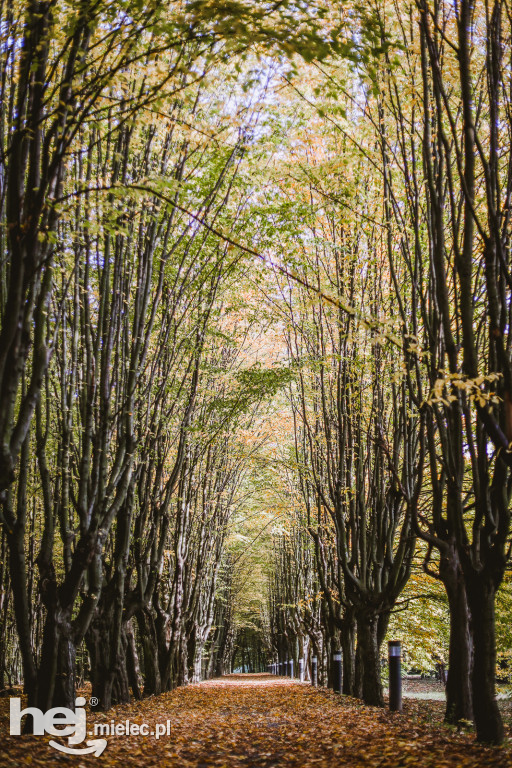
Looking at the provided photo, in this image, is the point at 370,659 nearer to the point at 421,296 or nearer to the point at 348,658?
the point at 348,658

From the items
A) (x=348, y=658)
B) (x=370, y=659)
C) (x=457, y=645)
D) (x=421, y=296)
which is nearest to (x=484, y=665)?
(x=457, y=645)

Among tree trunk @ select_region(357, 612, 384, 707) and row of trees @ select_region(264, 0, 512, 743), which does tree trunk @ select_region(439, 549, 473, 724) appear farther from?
tree trunk @ select_region(357, 612, 384, 707)

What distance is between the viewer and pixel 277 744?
613 centimetres

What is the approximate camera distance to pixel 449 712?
7422 millimetres

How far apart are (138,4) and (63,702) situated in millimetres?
7453

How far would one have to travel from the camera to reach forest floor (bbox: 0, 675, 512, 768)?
15.4ft

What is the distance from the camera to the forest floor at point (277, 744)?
15.4 ft

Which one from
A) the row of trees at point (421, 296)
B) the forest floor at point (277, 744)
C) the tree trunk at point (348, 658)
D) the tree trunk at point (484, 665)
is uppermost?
the row of trees at point (421, 296)

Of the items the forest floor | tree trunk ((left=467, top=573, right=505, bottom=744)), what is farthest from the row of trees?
the forest floor

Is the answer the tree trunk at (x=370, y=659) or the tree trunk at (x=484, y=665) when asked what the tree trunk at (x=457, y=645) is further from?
the tree trunk at (x=370, y=659)

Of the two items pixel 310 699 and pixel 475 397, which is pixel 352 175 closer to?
pixel 475 397

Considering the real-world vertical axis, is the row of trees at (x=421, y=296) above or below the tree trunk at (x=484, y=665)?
above

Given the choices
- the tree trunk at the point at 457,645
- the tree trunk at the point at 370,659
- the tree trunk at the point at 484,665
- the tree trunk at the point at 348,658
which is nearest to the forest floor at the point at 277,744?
the tree trunk at the point at 484,665

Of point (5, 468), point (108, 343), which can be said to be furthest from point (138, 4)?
point (108, 343)
